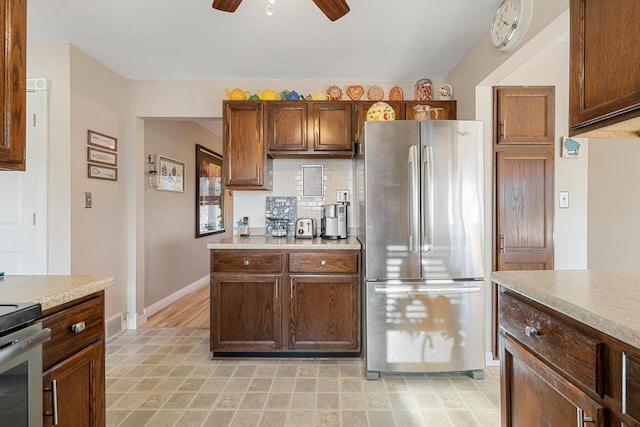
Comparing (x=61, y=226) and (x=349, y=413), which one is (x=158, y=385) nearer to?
(x=349, y=413)

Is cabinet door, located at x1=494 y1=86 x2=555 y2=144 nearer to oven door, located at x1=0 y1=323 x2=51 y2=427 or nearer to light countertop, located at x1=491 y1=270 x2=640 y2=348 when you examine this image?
light countertop, located at x1=491 y1=270 x2=640 y2=348

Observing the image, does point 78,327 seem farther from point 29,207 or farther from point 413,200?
point 29,207

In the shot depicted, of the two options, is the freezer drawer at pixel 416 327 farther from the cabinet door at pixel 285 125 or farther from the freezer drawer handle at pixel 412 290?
the cabinet door at pixel 285 125

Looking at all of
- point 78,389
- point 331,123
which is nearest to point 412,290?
point 331,123

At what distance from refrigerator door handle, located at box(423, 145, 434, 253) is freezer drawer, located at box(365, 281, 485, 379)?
32 cm

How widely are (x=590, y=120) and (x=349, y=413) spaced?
189cm

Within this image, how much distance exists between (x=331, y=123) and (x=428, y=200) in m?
1.20

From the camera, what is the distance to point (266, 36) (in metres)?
2.49

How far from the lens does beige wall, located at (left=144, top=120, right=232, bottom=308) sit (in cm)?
366

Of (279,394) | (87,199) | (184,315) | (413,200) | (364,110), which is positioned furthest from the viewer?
(184,315)

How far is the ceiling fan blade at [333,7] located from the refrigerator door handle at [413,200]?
970 millimetres

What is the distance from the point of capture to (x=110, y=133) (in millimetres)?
3062

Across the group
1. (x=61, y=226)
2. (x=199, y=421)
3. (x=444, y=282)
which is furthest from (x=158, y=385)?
(x=444, y=282)

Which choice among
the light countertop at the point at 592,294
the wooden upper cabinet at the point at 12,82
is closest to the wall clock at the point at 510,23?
the light countertop at the point at 592,294
